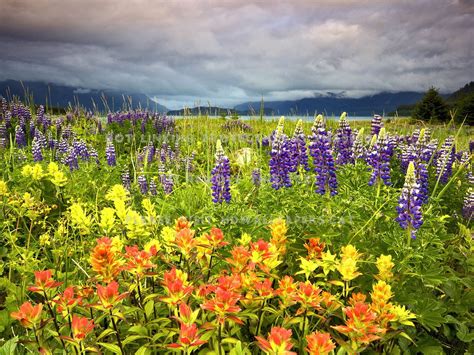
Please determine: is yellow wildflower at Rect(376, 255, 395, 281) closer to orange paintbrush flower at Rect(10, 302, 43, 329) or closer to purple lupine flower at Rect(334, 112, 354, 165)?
orange paintbrush flower at Rect(10, 302, 43, 329)

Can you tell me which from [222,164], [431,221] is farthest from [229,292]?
[431,221]

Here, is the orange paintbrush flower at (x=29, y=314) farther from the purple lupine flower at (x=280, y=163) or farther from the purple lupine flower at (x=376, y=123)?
the purple lupine flower at (x=376, y=123)

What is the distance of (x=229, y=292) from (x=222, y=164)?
2195mm

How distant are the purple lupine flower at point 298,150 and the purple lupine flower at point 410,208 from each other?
1.19 m

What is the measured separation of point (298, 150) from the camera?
455 centimetres

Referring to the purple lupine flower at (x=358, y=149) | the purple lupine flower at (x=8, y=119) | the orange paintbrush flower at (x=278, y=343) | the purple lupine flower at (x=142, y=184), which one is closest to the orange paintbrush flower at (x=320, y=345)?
the orange paintbrush flower at (x=278, y=343)

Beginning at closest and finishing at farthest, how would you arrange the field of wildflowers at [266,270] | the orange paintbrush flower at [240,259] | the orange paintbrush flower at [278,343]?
the orange paintbrush flower at [278,343]
the field of wildflowers at [266,270]
the orange paintbrush flower at [240,259]

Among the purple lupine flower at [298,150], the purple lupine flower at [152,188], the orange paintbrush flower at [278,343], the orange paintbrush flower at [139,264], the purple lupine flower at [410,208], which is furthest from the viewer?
the purple lupine flower at [152,188]

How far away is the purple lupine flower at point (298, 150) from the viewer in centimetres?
429

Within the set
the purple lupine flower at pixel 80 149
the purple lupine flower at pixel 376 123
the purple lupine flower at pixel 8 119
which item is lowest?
the purple lupine flower at pixel 80 149

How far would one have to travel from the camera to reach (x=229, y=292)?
6.24ft

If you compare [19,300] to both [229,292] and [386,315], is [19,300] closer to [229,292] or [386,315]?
[229,292]

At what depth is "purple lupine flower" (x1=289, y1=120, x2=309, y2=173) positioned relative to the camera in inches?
169

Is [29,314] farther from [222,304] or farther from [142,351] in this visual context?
[222,304]
